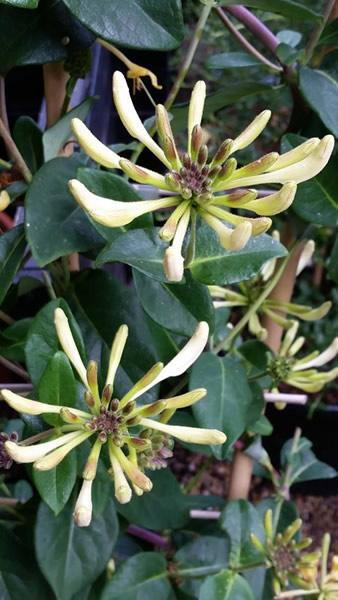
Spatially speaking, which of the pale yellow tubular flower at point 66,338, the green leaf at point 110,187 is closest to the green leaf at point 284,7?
the green leaf at point 110,187

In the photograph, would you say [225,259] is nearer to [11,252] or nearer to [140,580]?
[11,252]

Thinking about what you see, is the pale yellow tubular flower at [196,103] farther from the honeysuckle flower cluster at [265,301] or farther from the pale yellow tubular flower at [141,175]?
the honeysuckle flower cluster at [265,301]

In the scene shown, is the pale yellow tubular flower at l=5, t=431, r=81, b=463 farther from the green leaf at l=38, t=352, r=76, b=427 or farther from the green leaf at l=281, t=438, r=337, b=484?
the green leaf at l=281, t=438, r=337, b=484

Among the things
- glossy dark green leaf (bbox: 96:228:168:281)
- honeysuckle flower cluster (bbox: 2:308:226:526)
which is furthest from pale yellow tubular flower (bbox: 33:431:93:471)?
glossy dark green leaf (bbox: 96:228:168:281)

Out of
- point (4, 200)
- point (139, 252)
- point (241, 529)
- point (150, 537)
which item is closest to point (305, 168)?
point (139, 252)

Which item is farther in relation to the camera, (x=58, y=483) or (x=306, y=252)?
(x=306, y=252)

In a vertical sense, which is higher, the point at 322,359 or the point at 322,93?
the point at 322,93
